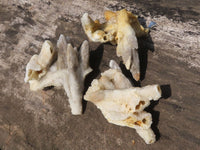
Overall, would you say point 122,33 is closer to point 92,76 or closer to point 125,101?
point 92,76

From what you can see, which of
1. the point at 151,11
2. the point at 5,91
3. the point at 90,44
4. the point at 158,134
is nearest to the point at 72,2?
the point at 90,44

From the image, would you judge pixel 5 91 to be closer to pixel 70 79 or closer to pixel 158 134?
pixel 70 79

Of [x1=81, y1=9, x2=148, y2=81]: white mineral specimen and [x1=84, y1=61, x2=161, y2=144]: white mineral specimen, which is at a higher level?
[x1=81, y1=9, x2=148, y2=81]: white mineral specimen

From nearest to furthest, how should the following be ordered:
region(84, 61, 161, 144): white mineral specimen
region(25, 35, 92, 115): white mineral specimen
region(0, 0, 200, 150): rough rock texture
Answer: region(84, 61, 161, 144): white mineral specimen
region(0, 0, 200, 150): rough rock texture
region(25, 35, 92, 115): white mineral specimen

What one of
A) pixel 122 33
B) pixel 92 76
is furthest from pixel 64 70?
pixel 122 33

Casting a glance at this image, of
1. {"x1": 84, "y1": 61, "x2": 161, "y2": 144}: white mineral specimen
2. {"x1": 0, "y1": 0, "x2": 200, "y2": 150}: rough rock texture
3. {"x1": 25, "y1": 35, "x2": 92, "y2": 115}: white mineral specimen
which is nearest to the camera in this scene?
{"x1": 84, "y1": 61, "x2": 161, "y2": 144}: white mineral specimen

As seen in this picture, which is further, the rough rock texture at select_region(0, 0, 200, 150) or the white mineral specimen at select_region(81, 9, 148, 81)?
the white mineral specimen at select_region(81, 9, 148, 81)
